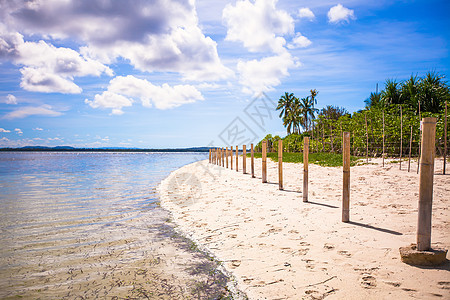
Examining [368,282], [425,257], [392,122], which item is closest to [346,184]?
[425,257]

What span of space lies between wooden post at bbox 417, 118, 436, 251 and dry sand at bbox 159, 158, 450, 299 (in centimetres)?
33

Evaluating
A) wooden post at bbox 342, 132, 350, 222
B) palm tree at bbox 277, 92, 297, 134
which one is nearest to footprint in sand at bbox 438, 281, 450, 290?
wooden post at bbox 342, 132, 350, 222

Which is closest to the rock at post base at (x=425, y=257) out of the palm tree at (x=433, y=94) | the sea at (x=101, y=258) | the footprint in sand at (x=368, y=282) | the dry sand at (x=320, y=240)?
the dry sand at (x=320, y=240)

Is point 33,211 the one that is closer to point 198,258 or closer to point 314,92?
point 198,258

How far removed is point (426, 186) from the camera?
10.4ft

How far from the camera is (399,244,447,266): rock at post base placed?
2984 mm

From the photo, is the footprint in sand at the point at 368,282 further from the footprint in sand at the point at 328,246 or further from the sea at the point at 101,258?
the sea at the point at 101,258

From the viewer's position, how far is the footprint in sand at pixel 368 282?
2.73 meters

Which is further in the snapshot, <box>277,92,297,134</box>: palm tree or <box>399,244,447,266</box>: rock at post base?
<box>277,92,297,134</box>: palm tree

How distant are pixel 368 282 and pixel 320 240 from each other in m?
1.23

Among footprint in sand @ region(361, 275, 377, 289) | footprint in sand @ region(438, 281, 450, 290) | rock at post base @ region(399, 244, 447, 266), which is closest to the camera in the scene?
footprint in sand @ region(438, 281, 450, 290)

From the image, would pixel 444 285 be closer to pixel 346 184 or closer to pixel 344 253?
pixel 344 253

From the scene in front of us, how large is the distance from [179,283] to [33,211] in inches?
249

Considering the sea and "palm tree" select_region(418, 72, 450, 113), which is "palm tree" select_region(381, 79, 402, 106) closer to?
"palm tree" select_region(418, 72, 450, 113)
